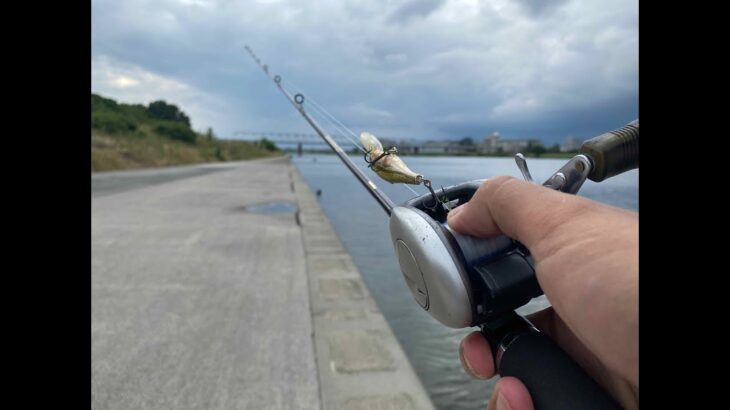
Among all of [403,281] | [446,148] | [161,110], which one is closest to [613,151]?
[446,148]

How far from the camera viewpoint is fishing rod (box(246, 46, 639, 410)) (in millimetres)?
669

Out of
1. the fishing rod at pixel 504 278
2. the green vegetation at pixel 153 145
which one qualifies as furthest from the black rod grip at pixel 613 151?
the green vegetation at pixel 153 145

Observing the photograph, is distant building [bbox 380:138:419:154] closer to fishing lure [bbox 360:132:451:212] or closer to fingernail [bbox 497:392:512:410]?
fishing lure [bbox 360:132:451:212]

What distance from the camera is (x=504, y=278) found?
736mm

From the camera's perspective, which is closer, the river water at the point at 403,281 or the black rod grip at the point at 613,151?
the black rod grip at the point at 613,151

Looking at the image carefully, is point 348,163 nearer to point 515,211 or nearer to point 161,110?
point 515,211

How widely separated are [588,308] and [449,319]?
225 mm

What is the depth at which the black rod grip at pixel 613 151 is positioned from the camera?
0.65 metres

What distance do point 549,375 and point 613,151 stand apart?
1.15 feet

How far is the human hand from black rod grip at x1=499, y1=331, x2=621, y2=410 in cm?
3

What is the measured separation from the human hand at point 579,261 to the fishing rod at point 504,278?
4cm

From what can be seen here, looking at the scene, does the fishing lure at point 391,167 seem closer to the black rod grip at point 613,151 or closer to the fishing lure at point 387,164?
the fishing lure at point 387,164
